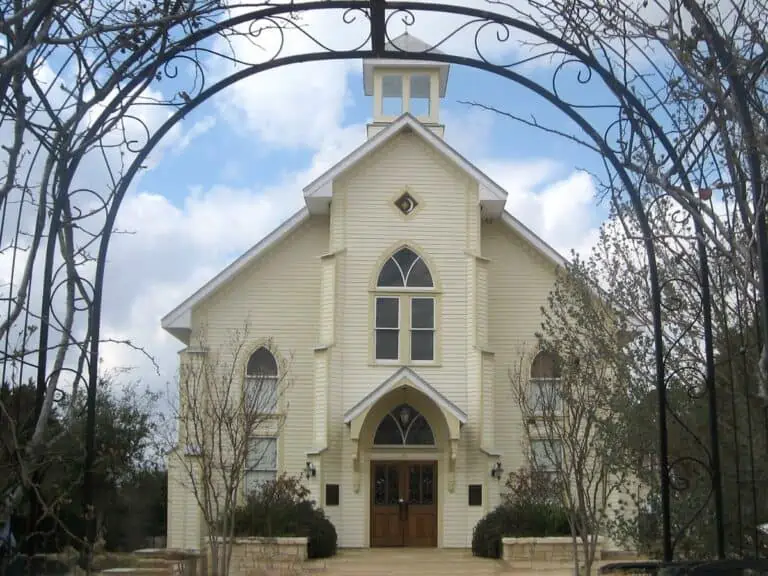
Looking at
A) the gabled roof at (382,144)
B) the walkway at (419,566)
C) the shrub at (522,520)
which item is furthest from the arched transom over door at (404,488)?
the gabled roof at (382,144)

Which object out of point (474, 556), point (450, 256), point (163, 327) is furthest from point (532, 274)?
point (163, 327)

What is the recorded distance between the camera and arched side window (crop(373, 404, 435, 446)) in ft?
84.3

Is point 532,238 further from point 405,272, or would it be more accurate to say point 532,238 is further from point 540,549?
point 540,549

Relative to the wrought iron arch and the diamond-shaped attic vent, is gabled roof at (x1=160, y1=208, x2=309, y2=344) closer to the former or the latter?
the diamond-shaped attic vent

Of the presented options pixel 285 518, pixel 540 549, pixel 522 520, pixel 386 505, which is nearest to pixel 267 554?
pixel 285 518

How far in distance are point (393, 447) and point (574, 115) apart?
59.1ft

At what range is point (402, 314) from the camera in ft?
84.6

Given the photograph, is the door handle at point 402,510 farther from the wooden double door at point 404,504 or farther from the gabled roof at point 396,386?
the gabled roof at point 396,386

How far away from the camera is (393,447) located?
83.9 feet

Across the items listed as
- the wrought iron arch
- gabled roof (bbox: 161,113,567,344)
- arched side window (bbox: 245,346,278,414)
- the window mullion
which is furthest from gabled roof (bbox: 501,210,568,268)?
the wrought iron arch

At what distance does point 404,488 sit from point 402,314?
13.9 feet

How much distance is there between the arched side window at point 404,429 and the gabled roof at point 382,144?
5.56 meters

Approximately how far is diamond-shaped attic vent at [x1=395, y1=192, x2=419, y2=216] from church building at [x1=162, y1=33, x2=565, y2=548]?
0.10 ft

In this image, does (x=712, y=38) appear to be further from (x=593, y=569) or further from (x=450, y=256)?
(x=450, y=256)
